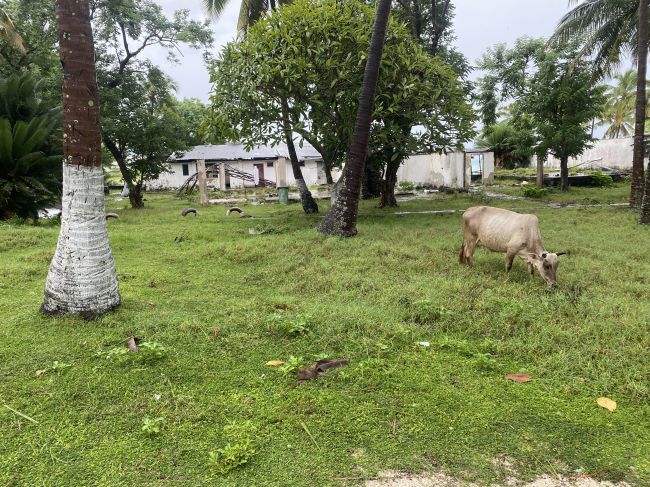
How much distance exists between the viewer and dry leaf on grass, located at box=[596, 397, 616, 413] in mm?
3308

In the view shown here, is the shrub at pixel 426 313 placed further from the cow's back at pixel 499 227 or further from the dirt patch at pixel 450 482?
the dirt patch at pixel 450 482

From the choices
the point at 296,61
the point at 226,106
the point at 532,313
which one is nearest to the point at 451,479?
the point at 532,313

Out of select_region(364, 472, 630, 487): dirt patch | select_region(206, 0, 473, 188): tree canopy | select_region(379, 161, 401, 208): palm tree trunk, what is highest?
select_region(206, 0, 473, 188): tree canopy

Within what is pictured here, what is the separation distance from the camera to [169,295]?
5.81m

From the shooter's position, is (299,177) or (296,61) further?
(299,177)

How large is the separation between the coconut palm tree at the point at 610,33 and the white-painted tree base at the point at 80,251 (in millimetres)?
14455

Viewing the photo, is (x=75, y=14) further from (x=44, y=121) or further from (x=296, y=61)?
(x=44, y=121)

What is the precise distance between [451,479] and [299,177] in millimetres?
13116

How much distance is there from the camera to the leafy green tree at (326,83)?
1116 centimetres

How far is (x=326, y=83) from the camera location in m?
11.7

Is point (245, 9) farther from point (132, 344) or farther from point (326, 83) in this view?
point (132, 344)

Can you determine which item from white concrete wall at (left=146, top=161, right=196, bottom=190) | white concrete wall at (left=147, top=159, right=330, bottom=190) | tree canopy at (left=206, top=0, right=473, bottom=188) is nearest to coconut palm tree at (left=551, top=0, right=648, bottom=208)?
tree canopy at (left=206, top=0, right=473, bottom=188)

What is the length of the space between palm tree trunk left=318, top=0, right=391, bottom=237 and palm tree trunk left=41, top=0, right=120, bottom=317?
221 inches

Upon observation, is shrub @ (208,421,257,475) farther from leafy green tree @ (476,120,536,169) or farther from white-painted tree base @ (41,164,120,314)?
leafy green tree @ (476,120,536,169)
